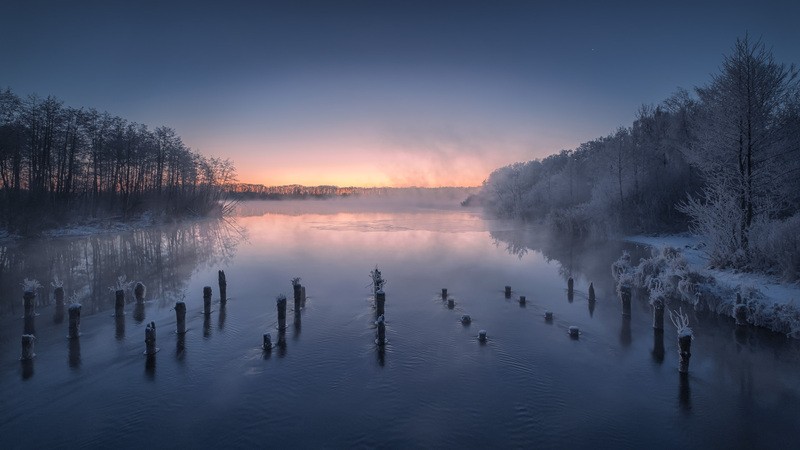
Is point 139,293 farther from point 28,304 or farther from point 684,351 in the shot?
point 684,351

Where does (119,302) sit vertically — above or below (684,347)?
above

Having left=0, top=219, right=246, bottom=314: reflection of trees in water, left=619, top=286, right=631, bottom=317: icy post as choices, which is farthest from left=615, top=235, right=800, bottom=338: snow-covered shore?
left=0, top=219, right=246, bottom=314: reflection of trees in water

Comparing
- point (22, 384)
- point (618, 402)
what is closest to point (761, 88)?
point (618, 402)

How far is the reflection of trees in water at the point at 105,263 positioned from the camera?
2047 centimetres

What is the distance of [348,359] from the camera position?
42.3ft

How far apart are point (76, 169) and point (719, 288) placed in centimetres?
6863

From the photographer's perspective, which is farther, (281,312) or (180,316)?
(281,312)

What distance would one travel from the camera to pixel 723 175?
21875 millimetres

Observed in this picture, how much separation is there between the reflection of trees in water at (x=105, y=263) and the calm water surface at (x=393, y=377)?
1.33ft

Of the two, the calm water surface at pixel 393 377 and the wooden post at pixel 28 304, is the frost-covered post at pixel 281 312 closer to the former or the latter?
the calm water surface at pixel 393 377

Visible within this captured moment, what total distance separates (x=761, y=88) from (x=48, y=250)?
4986 cm

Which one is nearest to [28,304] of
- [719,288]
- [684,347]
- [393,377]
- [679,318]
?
[393,377]

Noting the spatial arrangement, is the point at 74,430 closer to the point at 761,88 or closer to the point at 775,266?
the point at 775,266

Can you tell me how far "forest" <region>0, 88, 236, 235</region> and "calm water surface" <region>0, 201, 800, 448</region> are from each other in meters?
25.3
